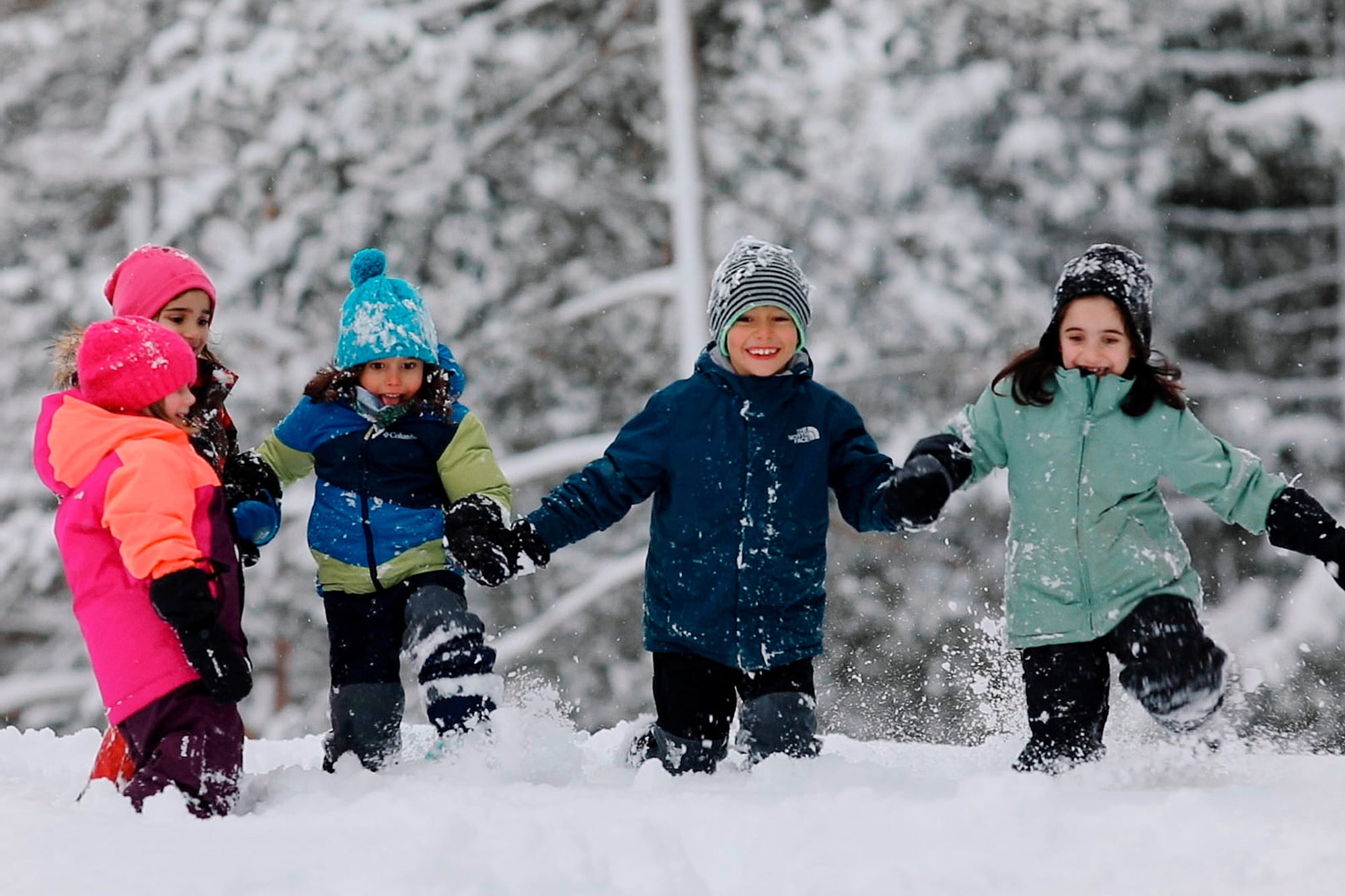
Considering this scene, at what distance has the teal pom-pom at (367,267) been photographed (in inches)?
169

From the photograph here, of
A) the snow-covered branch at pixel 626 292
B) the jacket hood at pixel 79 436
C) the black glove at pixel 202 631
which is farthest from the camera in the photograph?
the snow-covered branch at pixel 626 292

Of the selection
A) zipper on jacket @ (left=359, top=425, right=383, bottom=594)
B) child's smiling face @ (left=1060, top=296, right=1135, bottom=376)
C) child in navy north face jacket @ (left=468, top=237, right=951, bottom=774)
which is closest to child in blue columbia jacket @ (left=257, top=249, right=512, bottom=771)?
zipper on jacket @ (left=359, top=425, right=383, bottom=594)

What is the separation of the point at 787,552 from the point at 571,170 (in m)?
7.73

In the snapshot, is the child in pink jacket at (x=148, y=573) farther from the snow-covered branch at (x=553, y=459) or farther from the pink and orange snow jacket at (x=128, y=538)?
the snow-covered branch at (x=553, y=459)

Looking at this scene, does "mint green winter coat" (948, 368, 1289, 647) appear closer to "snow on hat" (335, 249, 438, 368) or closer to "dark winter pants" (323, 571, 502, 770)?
"dark winter pants" (323, 571, 502, 770)

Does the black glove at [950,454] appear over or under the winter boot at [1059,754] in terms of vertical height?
over

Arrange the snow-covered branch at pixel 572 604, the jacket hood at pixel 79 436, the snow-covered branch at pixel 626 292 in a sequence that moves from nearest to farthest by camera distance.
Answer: the jacket hood at pixel 79 436, the snow-covered branch at pixel 626 292, the snow-covered branch at pixel 572 604

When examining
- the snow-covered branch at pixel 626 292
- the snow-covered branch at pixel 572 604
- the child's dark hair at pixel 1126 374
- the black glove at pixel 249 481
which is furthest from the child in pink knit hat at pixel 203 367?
the snow-covered branch at pixel 572 604

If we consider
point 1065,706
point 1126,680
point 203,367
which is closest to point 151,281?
point 203,367

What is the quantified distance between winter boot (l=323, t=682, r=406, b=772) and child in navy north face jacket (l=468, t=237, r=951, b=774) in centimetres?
66

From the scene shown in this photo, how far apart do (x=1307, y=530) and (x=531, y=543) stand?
2016 mm

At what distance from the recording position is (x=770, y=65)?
1093cm

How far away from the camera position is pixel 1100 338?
380 cm

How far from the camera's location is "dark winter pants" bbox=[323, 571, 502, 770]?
385 cm
